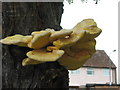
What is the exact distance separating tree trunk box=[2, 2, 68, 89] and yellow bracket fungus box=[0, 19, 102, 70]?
17mm

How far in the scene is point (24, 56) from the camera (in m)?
0.36

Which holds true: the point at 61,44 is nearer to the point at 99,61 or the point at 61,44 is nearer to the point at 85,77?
the point at 99,61

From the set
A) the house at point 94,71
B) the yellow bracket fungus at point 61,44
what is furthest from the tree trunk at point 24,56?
the house at point 94,71

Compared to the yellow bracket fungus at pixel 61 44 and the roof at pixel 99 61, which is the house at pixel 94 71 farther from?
the yellow bracket fungus at pixel 61 44

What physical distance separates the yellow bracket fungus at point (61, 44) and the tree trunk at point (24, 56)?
0.02m

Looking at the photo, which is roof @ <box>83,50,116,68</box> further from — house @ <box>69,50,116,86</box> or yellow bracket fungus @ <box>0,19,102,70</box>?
yellow bracket fungus @ <box>0,19,102,70</box>

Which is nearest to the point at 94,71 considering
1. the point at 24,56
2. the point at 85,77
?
the point at 85,77

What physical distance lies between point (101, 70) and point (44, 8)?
10685 millimetres

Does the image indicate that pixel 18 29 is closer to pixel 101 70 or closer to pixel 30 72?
pixel 30 72

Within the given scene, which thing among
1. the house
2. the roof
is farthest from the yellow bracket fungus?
the house

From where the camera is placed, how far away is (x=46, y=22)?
1.27 feet

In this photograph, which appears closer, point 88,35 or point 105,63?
point 88,35

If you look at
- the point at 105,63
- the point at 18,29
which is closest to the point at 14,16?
the point at 18,29

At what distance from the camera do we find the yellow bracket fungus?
0.31m
